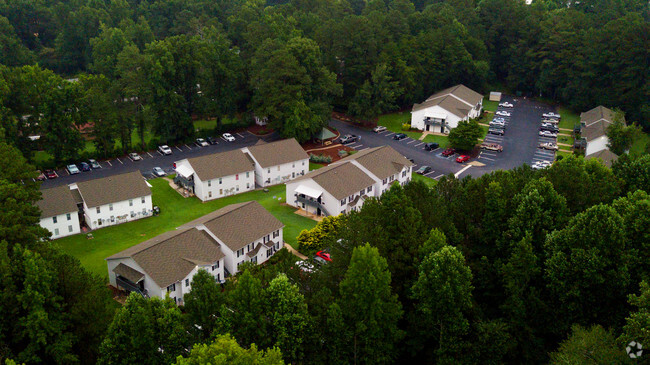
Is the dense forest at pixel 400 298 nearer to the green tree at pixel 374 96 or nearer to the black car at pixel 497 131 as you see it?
the black car at pixel 497 131

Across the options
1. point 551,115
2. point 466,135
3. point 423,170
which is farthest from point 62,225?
point 551,115

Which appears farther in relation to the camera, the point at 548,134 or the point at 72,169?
the point at 548,134

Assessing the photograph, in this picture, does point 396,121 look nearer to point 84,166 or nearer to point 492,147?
point 492,147

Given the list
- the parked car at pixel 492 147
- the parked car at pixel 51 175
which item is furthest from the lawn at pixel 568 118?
the parked car at pixel 51 175

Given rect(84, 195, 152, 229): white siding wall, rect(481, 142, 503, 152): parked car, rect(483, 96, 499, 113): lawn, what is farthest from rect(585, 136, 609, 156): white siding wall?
rect(84, 195, 152, 229): white siding wall

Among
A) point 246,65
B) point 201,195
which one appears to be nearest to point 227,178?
point 201,195

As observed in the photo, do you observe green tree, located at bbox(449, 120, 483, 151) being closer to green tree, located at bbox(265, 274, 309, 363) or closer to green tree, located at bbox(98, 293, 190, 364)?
green tree, located at bbox(265, 274, 309, 363)
